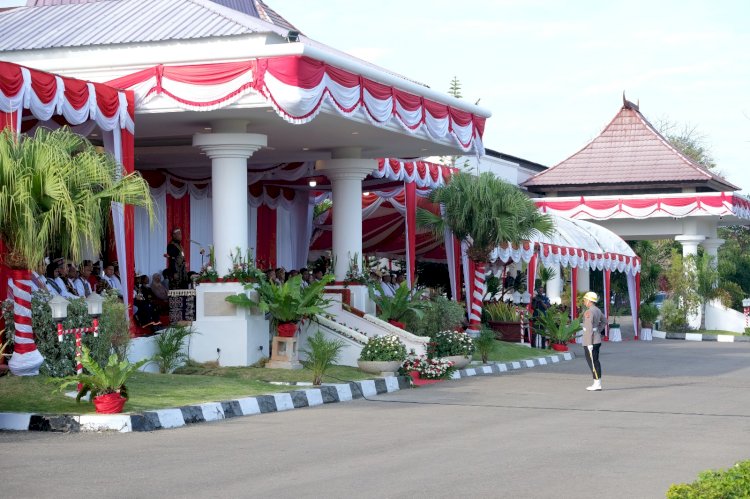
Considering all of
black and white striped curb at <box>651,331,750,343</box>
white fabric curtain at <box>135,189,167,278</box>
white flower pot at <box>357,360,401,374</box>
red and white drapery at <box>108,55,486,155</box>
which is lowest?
black and white striped curb at <box>651,331,750,343</box>

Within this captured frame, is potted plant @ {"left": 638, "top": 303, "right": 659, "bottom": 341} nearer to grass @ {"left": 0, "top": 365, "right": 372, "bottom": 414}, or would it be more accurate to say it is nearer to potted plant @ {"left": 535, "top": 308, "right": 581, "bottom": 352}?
potted plant @ {"left": 535, "top": 308, "right": 581, "bottom": 352}

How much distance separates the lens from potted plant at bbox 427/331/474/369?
861 inches

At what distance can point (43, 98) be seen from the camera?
16438 mm

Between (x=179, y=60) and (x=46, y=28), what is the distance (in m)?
3.66

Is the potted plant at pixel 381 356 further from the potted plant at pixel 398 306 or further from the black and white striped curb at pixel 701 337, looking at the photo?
the black and white striped curb at pixel 701 337

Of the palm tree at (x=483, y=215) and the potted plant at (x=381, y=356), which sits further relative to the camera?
the palm tree at (x=483, y=215)

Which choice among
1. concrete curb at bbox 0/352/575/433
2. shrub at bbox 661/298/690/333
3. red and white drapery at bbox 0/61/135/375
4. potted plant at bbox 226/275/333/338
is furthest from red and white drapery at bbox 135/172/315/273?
shrub at bbox 661/298/690/333

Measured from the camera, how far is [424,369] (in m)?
19.9

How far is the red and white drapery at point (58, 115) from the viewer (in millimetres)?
14320

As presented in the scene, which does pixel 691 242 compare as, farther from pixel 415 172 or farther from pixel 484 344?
pixel 484 344

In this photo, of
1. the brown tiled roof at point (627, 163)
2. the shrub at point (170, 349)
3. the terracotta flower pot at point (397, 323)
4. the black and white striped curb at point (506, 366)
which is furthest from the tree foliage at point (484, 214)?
the brown tiled roof at point (627, 163)

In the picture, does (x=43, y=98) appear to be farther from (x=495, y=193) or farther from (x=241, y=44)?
(x=495, y=193)

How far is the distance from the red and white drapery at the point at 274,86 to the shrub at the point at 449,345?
428 cm

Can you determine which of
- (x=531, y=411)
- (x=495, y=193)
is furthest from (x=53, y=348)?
(x=495, y=193)
